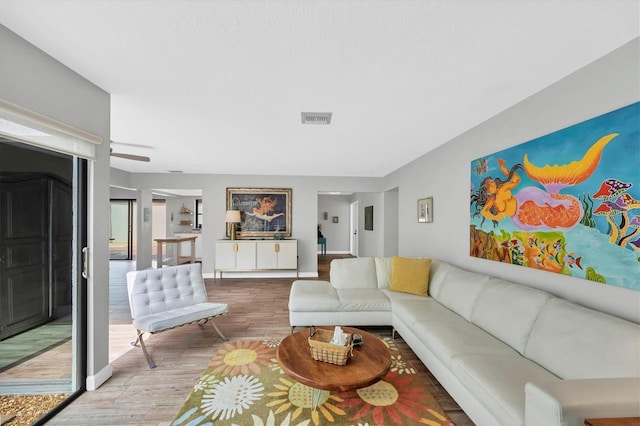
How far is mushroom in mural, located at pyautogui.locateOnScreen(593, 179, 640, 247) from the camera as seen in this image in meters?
1.54

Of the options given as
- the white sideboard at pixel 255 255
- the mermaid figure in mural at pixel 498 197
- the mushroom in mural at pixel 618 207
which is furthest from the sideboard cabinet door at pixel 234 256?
the mushroom in mural at pixel 618 207

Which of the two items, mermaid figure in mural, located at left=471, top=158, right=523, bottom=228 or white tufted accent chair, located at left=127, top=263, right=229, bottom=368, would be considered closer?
mermaid figure in mural, located at left=471, top=158, right=523, bottom=228

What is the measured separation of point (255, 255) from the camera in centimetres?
586

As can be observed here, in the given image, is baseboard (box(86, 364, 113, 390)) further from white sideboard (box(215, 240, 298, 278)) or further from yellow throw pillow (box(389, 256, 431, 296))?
white sideboard (box(215, 240, 298, 278))

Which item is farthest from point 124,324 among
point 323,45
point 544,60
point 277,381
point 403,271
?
point 544,60

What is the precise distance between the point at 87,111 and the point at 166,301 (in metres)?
2.07

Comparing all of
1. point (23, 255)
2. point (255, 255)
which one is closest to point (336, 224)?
point (255, 255)

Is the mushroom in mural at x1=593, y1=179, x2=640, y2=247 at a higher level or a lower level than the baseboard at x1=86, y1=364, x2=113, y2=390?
higher

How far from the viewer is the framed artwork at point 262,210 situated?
6246 mm

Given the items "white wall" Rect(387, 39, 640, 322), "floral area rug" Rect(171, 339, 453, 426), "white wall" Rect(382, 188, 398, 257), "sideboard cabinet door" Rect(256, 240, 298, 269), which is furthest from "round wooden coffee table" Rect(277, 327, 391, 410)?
"white wall" Rect(382, 188, 398, 257)

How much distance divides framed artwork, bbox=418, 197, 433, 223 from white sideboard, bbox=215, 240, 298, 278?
2884 millimetres

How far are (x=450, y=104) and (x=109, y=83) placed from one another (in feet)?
9.69

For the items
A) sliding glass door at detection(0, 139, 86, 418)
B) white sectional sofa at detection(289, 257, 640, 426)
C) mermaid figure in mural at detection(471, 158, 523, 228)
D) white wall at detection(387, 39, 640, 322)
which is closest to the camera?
white sectional sofa at detection(289, 257, 640, 426)

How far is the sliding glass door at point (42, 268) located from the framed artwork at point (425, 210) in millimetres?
4079
